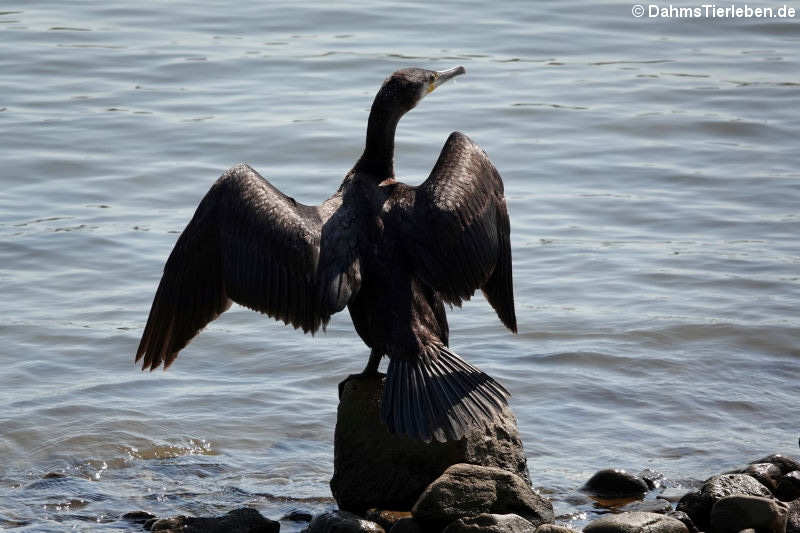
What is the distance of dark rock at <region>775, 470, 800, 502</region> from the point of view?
234 inches

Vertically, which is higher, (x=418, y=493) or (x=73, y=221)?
(x=73, y=221)

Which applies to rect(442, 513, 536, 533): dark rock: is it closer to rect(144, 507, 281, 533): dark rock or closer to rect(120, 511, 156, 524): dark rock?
rect(144, 507, 281, 533): dark rock

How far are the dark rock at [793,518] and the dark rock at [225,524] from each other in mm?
2097

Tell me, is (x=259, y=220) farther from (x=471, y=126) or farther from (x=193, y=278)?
(x=471, y=126)

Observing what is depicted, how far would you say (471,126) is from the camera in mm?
12430

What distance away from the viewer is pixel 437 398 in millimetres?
5520

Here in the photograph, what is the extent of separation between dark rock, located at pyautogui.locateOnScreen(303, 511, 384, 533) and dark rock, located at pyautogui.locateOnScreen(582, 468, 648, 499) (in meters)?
1.17

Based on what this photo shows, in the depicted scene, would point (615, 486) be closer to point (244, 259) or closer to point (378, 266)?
point (378, 266)

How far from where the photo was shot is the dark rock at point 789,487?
5.94 meters

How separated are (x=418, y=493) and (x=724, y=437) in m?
2.01

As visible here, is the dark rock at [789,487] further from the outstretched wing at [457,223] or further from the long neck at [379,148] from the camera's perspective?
the long neck at [379,148]

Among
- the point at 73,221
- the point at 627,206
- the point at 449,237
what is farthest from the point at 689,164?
the point at 449,237

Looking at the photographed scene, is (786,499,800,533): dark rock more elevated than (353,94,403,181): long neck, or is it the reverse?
(353,94,403,181): long neck

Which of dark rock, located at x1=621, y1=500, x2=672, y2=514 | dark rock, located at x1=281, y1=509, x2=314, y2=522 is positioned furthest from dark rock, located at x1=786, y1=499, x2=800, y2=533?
dark rock, located at x1=281, y1=509, x2=314, y2=522
